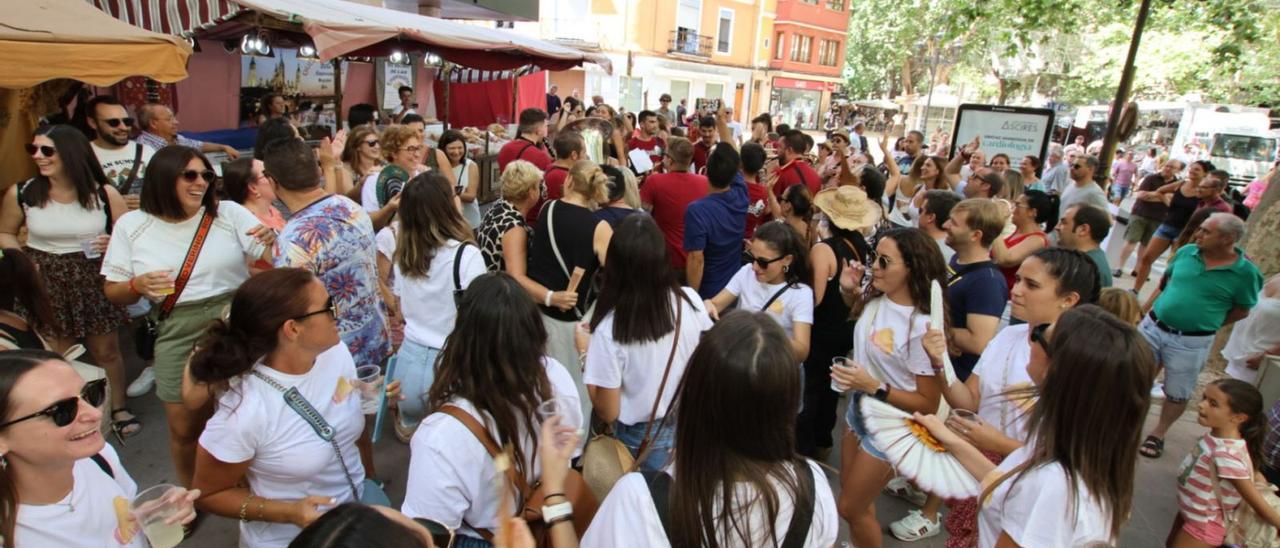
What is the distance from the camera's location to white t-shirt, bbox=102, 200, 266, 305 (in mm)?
2861

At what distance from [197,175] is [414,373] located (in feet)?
4.44

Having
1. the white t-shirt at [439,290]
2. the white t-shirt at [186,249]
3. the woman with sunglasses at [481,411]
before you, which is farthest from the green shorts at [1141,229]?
the white t-shirt at [186,249]

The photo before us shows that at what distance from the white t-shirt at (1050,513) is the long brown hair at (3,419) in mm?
2508

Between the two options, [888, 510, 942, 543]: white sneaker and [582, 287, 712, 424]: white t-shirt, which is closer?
[582, 287, 712, 424]: white t-shirt

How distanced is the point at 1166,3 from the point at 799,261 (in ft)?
28.6

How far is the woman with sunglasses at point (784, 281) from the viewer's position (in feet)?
10.5

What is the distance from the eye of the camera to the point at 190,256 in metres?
2.96

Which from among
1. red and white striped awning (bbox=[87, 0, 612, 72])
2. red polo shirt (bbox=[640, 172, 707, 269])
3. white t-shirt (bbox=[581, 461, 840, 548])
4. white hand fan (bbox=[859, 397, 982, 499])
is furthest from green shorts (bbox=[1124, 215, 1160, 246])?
white t-shirt (bbox=[581, 461, 840, 548])

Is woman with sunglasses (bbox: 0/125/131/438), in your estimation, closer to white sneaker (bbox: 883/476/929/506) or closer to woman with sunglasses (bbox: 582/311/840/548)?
woman with sunglasses (bbox: 582/311/840/548)

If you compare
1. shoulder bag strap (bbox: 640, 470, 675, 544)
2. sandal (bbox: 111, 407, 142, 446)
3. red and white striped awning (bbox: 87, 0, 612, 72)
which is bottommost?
sandal (bbox: 111, 407, 142, 446)

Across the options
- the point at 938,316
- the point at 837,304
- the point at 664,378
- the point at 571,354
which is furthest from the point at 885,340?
the point at 571,354

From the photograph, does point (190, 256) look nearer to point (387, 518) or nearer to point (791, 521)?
point (387, 518)

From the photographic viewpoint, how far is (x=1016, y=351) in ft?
8.11

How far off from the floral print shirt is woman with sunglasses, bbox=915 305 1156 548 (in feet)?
9.55
